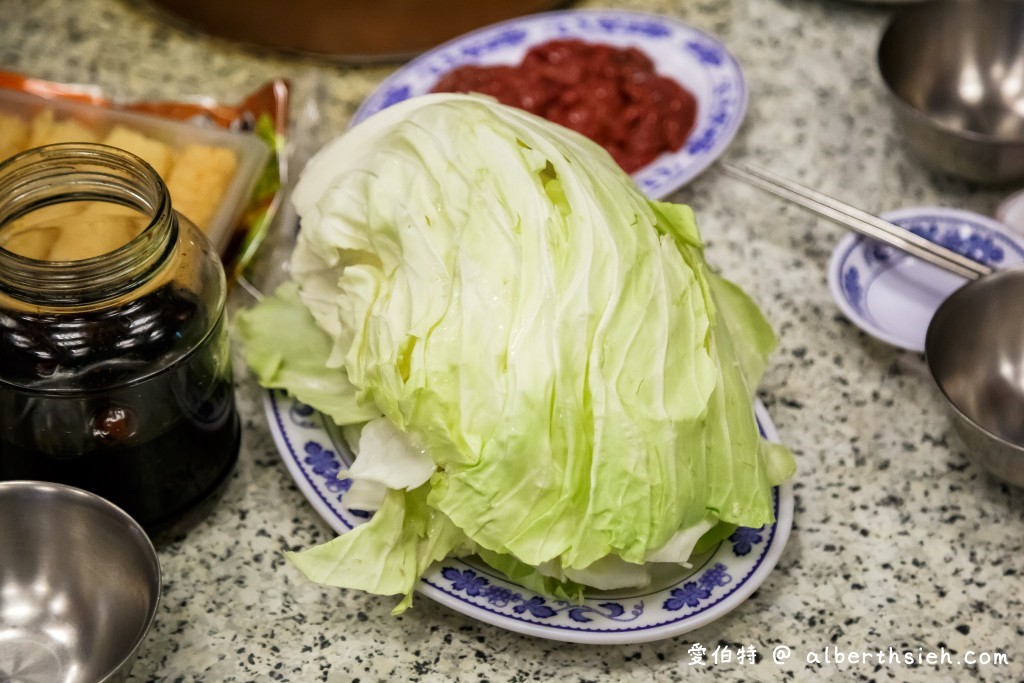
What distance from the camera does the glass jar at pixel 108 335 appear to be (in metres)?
1.17

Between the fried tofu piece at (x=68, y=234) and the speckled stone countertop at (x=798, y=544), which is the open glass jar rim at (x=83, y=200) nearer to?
the fried tofu piece at (x=68, y=234)

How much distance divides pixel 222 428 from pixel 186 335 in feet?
0.55

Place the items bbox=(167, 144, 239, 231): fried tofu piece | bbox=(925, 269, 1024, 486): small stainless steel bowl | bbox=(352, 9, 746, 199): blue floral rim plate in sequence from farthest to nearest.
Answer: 1. bbox=(352, 9, 746, 199): blue floral rim plate
2. bbox=(167, 144, 239, 231): fried tofu piece
3. bbox=(925, 269, 1024, 486): small stainless steel bowl

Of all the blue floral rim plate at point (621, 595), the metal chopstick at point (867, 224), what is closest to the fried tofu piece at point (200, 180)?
the blue floral rim plate at point (621, 595)

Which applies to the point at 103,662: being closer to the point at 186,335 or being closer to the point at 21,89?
the point at 186,335

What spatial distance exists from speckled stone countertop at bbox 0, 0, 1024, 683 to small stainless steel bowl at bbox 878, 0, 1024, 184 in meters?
0.12

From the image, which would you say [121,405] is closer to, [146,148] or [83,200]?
[83,200]

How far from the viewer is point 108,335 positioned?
1188 mm

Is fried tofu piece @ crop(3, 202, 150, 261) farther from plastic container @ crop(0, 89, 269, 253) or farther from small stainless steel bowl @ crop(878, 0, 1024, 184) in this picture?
small stainless steel bowl @ crop(878, 0, 1024, 184)

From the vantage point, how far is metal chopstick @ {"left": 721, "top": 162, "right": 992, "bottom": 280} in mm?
1554

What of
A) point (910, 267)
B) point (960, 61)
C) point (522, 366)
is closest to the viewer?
point (522, 366)

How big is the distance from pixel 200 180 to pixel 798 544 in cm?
103

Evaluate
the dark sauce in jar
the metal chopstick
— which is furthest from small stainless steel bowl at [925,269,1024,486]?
the dark sauce in jar

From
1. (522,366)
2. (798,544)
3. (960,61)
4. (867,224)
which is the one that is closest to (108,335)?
(522,366)
